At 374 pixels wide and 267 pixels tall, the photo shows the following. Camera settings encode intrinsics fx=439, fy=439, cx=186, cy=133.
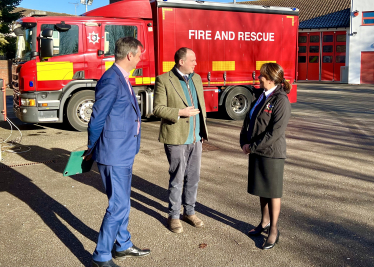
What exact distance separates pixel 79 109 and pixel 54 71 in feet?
3.59

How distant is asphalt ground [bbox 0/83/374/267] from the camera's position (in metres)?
3.95

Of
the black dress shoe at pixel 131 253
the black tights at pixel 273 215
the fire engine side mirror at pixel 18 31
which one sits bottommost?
the black dress shoe at pixel 131 253

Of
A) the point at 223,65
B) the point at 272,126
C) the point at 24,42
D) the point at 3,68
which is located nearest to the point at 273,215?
the point at 272,126

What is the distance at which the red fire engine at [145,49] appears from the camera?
33.2ft

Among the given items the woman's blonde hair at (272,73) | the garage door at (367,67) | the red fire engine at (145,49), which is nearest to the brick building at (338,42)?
the garage door at (367,67)

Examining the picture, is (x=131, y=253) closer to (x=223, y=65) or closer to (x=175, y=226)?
(x=175, y=226)

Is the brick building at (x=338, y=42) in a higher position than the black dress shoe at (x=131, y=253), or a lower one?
higher

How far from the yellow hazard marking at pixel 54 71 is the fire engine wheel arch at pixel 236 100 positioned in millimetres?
4206

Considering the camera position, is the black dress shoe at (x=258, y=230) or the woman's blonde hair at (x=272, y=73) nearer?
the woman's blonde hair at (x=272, y=73)

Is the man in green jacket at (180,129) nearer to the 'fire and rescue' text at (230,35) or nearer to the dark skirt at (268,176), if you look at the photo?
the dark skirt at (268,176)

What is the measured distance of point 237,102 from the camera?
41.4ft

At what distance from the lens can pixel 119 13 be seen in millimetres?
10898

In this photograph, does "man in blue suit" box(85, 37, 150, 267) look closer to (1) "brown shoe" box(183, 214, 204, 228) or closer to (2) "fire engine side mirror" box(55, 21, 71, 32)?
(1) "brown shoe" box(183, 214, 204, 228)

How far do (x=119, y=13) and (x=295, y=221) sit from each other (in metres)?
7.83
